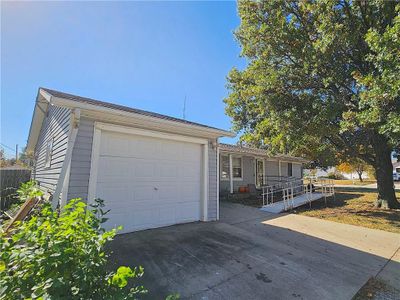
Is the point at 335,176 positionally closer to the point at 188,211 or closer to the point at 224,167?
the point at 224,167

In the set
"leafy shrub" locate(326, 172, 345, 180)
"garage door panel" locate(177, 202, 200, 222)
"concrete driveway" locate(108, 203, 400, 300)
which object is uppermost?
"leafy shrub" locate(326, 172, 345, 180)

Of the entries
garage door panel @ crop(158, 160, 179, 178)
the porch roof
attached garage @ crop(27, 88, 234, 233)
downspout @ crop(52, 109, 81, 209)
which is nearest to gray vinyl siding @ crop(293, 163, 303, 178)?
the porch roof

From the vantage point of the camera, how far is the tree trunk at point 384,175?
34.0 ft

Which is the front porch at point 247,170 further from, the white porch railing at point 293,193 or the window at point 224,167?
the white porch railing at point 293,193

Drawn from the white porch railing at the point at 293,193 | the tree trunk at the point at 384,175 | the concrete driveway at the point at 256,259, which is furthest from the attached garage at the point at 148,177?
the tree trunk at the point at 384,175

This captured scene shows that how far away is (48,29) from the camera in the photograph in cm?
710

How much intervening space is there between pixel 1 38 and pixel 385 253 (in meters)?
10.5

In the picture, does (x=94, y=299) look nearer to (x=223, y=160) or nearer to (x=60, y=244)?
(x=60, y=244)

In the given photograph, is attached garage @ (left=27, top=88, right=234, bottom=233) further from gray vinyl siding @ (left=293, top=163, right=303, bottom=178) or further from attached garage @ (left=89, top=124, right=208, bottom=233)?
gray vinyl siding @ (left=293, top=163, right=303, bottom=178)

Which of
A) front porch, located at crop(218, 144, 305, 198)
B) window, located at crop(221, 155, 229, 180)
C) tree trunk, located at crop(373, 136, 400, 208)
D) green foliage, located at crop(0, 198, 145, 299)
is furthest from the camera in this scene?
window, located at crop(221, 155, 229, 180)

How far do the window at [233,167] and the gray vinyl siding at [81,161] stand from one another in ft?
30.3

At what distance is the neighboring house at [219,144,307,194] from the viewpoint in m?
13.5

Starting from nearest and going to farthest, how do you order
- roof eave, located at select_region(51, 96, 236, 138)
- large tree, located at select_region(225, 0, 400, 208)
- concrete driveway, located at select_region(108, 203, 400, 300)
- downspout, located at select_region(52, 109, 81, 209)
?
concrete driveway, located at select_region(108, 203, 400, 300) < roof eave, located at select_region(51, 96, 236, 138) < downspout, located at select_region(52, 109, 81, 209) < large tree, located at select_region(225, 0, 400, 208)

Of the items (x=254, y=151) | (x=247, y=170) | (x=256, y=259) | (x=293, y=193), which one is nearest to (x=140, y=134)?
(x=256, y=259)
